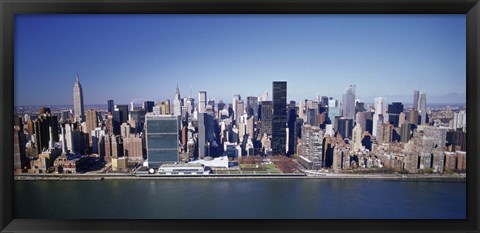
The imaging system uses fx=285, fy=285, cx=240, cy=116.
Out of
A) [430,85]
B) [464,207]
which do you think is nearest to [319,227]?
[464,207]

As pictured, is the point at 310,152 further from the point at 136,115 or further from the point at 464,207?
the point at 136,115

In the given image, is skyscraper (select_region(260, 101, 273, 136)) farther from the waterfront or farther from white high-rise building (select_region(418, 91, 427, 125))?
white high-rise building (select_region(418, 91, 427, 125))

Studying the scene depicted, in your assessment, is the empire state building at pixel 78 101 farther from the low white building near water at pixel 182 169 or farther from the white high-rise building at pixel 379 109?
the white high-rise building at pixel 379 109

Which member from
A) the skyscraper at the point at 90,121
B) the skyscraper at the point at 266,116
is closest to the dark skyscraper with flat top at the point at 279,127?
the skyscraper at the point at 266,116

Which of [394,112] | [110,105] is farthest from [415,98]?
[110,105]

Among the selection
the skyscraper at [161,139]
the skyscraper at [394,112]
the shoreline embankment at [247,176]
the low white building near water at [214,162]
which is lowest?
the shoreline embankment at [247,176]

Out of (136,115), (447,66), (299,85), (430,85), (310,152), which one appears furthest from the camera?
(310,152)
